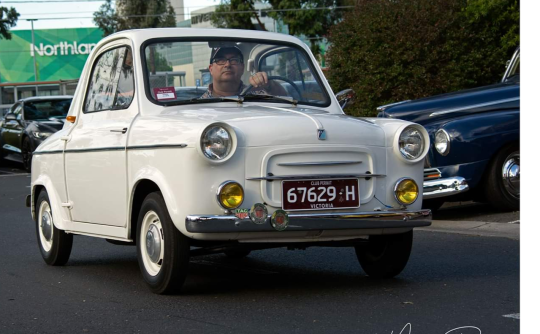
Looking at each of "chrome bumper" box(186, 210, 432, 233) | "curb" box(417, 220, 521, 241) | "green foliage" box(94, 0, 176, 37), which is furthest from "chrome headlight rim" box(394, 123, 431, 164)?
"green foliage" box(94, 0, 176, 37)

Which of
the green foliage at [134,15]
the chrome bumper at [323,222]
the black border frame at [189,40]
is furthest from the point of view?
the green foliage at [134,15]

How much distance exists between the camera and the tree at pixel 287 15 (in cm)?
4659

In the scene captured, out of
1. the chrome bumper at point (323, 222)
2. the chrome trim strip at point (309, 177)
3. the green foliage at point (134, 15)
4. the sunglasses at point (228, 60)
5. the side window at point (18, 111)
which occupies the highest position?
the green foliage at point (134, 15)

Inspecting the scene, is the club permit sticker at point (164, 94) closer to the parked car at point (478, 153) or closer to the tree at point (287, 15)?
the parked car at point (478, 153)

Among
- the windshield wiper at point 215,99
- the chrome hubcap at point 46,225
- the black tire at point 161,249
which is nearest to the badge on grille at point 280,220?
the black tire at point 161,249

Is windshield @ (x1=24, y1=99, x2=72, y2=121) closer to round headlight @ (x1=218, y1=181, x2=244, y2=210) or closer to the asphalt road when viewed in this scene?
the asphalt road

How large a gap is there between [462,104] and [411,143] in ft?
15.7

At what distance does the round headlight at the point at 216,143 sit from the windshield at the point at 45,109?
1517 centimetres

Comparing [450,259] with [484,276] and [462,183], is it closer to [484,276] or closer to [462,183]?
[484,276]

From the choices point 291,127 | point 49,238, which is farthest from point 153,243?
point 49,238

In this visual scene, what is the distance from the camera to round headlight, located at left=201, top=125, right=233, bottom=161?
557cm

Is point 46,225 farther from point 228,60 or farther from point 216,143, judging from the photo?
point 216,143

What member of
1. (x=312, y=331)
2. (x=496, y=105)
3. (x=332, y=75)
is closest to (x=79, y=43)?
(x=332, y=75)

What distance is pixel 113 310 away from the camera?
5668mm
